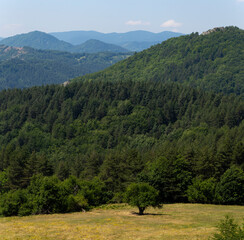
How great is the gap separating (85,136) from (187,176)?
111 meters

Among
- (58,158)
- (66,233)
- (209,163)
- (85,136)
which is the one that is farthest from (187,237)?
(85,136)

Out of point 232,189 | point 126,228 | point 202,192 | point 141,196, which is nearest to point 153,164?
point 202,192

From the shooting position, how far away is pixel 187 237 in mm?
40719

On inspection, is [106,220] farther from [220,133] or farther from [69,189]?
[220,133]

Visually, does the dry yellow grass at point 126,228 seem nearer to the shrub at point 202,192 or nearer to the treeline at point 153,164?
the shrub at point 202,192

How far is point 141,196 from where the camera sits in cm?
5988

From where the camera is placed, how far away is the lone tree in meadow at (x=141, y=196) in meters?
60.0

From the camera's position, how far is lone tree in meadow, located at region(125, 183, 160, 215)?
60.0 m

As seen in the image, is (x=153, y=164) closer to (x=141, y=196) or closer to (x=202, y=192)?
(x=202, y=192)

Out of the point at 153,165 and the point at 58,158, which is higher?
the point at 153,165

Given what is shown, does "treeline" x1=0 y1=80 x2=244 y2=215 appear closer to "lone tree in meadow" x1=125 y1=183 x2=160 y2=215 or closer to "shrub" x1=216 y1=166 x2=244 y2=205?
"shrub" x1=216 y1=166 x2=244 y2=205

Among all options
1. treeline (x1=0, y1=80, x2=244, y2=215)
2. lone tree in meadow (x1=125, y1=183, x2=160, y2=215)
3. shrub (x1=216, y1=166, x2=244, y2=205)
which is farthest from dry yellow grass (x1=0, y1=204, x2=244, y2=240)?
treeline (x1=0, y1=80, x2=244, y2=215)

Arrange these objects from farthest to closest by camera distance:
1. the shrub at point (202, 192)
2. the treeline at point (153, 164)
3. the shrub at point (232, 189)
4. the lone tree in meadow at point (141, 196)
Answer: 1. the shrub at point (202, 192)
2. the treeline at point (153, 164)
3. the shrub at point (232, 189)
4. the lone tree in meadow at point (141, 196)

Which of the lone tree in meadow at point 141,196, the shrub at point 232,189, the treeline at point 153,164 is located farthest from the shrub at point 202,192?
the lone tree in meadow at point 141,196
